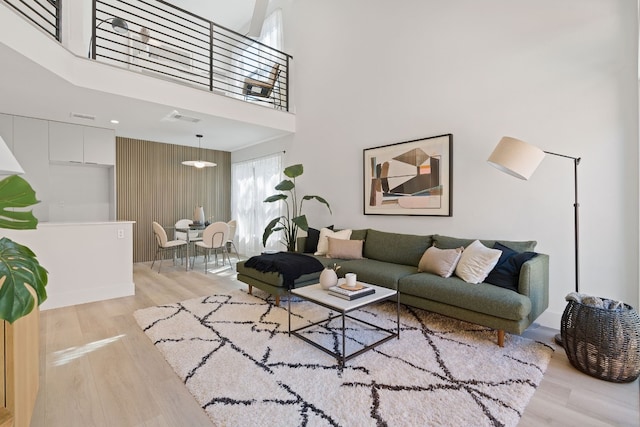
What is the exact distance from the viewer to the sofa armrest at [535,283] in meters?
2.53

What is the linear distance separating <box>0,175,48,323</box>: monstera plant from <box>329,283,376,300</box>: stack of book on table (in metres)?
1.88

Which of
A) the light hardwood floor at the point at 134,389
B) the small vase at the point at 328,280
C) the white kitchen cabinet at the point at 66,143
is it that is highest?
the white kitchen cabinet at the point at 66,143

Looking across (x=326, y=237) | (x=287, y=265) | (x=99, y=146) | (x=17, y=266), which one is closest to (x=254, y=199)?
(x=326, y=237)

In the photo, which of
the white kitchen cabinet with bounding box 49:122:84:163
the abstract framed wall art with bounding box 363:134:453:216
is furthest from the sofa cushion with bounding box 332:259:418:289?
the white kitchen cabinet with bounding box 49:122:84:163

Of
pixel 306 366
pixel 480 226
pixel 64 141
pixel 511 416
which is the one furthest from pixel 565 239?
pixel 64 141

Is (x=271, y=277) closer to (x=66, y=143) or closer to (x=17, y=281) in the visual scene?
(x=17, y=281)

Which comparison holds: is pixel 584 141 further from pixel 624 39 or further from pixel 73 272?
pixel 73 272

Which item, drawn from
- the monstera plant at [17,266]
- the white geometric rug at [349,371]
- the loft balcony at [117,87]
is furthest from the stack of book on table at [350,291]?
the loft balcony at [117,87]

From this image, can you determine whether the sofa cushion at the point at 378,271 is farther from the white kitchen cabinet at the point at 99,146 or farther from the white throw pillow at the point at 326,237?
the white kitchen cabinet at the point at 99,146

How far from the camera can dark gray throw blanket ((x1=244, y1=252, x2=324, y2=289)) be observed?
11.1ft

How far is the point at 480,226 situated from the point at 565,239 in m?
0.76

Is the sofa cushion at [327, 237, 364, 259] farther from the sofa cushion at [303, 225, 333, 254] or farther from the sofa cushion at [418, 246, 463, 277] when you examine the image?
the sofa cushion at [418, 246, 463, 277]

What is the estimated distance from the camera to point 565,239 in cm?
A: 290

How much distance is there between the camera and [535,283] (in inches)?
102
